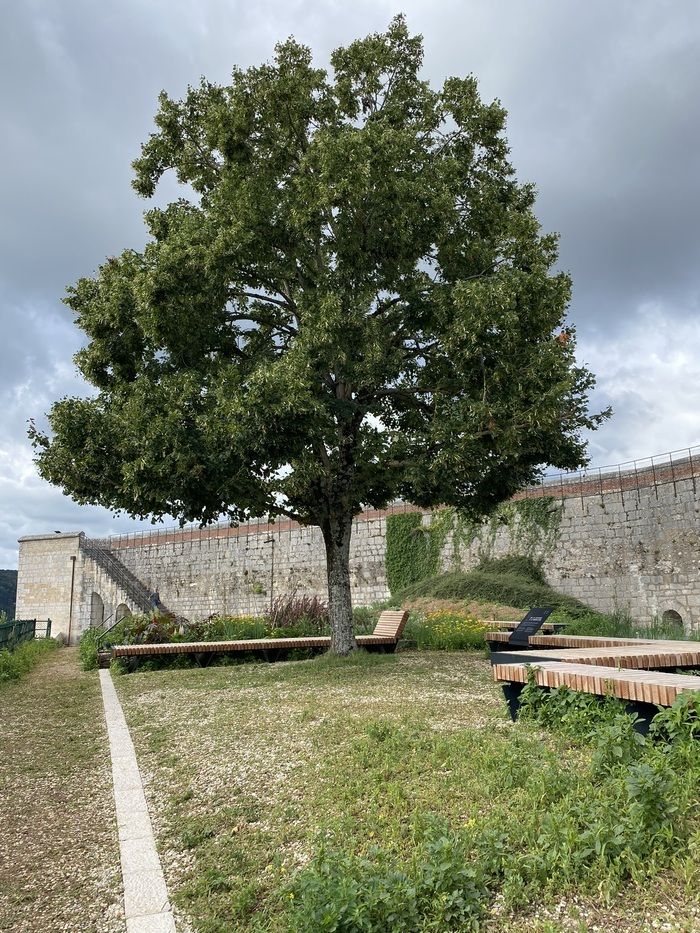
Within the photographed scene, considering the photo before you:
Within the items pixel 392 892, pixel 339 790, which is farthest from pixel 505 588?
pixel 392 892

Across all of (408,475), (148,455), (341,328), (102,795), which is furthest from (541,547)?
(102,795)

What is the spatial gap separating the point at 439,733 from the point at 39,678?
30.6 ft

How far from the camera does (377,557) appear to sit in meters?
23.5

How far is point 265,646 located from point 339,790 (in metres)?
8.48

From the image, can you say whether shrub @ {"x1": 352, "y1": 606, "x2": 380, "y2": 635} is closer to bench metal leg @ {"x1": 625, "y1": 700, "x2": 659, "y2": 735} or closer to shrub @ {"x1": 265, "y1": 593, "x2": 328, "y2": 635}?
shrub @ {"x1": 265, "y1": 593, "x2": 328, "y2": 635}

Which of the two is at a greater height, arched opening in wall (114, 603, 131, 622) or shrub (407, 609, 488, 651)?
arched opening in wall (114, 603, 131, 622)

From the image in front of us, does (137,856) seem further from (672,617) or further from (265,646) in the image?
(672,617)

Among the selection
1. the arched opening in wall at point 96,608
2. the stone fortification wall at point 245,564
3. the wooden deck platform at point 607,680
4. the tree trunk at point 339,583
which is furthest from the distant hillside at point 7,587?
the wooden deck platform at point 607,680

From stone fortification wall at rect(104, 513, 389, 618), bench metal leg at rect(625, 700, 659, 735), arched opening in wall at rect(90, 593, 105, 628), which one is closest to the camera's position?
bench metal leg at rect(625, 700, 659, 735)

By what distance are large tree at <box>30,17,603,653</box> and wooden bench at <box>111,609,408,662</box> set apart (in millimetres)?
1528

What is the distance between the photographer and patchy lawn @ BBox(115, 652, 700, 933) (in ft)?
8.75

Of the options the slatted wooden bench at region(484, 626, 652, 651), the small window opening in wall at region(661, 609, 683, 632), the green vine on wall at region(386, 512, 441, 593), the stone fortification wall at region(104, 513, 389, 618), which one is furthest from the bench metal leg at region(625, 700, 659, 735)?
the stone fortification wall at region(104, 513, 389, 618)

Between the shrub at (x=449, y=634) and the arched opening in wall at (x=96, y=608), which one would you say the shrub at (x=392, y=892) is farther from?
the arched opening in wall at (x=96, y=608)

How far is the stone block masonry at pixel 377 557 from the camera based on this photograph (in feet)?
55.9
